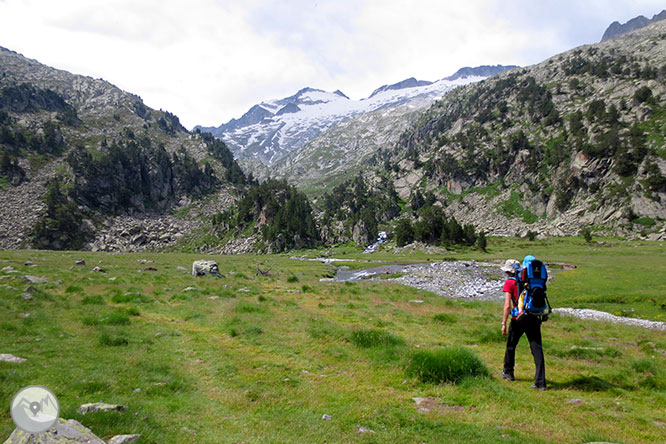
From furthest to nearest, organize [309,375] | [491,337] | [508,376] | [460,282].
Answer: [460,282] < [491,337] < [309,375] < [508,376]

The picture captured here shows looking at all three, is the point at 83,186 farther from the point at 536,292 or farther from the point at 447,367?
the point at 536,292

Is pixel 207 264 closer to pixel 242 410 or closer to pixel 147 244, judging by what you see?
pixel 242 410

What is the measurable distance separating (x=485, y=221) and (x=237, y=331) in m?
156

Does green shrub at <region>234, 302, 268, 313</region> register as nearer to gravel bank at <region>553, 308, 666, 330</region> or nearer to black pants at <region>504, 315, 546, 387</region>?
Result: black pants at <region>504, 315, 546, 387</region>

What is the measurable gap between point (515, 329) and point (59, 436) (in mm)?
11713

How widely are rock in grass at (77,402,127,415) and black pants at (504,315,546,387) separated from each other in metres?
11.1

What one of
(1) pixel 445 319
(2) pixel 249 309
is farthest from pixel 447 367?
(2) pixel 249 309

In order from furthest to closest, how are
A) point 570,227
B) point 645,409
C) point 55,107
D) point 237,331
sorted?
point 55,107
point 570,227
point 237,331
point 645,409

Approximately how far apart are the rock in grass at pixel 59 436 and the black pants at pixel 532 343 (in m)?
11.0

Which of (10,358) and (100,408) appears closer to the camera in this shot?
(100,408)

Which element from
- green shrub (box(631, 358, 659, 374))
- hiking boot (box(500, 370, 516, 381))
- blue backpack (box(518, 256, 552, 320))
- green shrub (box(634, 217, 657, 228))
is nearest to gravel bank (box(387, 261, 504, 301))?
green shrub (box(631, 358, 659, 374))

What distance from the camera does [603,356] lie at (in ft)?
43.2

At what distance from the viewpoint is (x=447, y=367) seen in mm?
10156

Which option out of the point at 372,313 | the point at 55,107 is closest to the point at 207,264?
the point at 372,313
